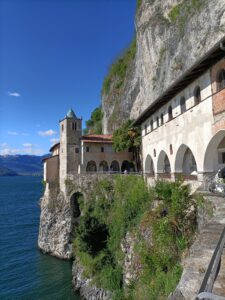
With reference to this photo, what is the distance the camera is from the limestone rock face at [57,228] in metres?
32.4

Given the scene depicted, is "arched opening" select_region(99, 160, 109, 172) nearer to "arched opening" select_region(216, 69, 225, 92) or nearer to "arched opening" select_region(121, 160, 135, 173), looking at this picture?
"arched opening" select_region(121, 160, 135, 173)

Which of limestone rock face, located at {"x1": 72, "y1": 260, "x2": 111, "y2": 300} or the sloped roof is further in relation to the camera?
the sloped roof

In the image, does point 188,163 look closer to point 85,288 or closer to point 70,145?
point 85,288

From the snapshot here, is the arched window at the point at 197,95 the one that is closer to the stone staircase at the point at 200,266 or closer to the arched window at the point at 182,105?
the arched window at the point at 182,105

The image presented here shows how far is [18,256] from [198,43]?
35.4 m

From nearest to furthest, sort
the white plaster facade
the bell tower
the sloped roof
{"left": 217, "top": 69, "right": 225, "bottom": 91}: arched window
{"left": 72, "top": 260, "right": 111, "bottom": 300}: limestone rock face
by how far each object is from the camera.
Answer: {"left": 217, "top": 69, "right": 225, "bottom": 91}: arched window, the white plaster facade, {"left": 72, "top": 260, "right": 111, "bottom": 300}: limestone rock face, the bell tower, the sloped roof

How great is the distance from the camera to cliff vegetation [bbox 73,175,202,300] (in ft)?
40.3

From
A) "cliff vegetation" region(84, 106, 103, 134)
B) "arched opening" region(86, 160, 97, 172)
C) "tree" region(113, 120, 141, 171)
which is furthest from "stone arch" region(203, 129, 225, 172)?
"cliff vegetation" region(84, 106, 103, 134)

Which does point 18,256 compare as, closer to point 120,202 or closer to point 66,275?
point 66,275

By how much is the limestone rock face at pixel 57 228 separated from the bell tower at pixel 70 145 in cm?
335

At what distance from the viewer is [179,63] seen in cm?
3105

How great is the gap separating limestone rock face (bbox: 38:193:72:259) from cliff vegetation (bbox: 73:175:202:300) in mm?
3947

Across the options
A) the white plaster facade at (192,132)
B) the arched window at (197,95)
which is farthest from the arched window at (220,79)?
the arched window at (197,95)

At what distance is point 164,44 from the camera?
3628 centimetres
